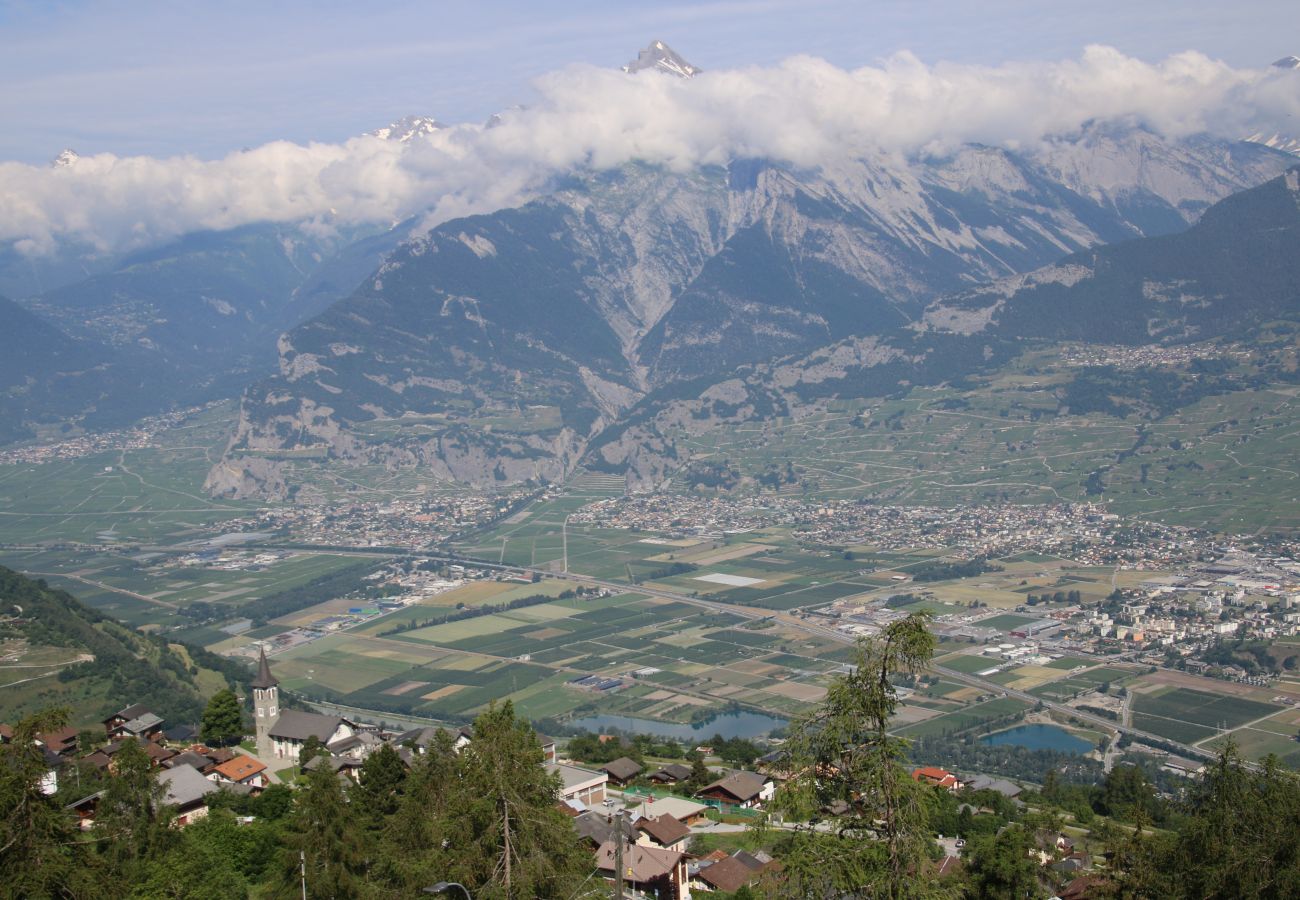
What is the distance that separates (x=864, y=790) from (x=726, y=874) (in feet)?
71.2

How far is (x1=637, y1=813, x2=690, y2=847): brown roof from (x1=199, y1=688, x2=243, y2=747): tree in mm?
25966

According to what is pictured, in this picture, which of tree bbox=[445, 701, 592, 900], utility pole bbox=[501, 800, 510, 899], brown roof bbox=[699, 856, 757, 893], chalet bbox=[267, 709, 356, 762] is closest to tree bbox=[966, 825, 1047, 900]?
brown roof bbox=[699, 856, 757, 893]

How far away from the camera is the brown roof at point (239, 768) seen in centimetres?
5847

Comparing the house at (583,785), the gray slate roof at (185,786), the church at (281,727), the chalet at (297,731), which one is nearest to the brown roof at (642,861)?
the house at (583,785)

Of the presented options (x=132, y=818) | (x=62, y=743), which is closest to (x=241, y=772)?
(x=62, y=743)

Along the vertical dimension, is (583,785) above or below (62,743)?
below

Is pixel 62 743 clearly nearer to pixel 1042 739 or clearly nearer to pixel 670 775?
pixel 670 775

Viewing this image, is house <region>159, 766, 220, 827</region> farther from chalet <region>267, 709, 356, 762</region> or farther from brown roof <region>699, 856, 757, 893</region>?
brown roof <region>699, 856, 757, 893</region>

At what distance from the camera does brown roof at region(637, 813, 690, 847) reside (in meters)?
49.1

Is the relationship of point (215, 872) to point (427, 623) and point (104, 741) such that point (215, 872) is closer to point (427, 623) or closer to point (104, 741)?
point (104, 741)

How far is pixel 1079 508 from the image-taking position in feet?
586

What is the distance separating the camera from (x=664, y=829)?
49781mm

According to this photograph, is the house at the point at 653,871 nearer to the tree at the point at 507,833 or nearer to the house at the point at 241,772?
the tree at the point at 507,833

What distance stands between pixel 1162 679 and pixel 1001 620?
72.1ft
